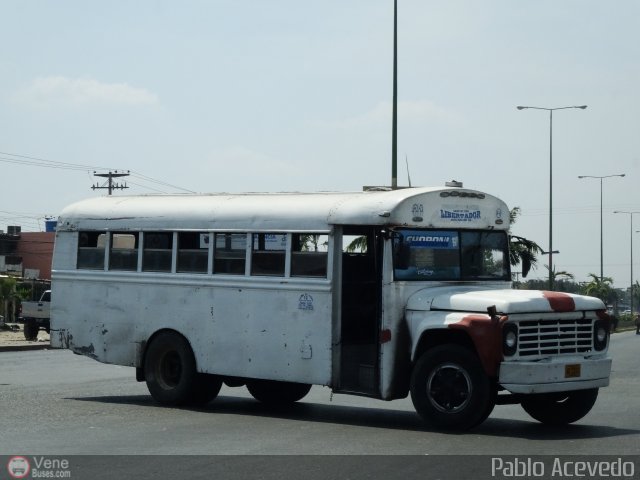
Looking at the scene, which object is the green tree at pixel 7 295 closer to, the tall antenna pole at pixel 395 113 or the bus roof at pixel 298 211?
the tall antenna pole at pixel 395 113

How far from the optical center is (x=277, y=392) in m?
16.2

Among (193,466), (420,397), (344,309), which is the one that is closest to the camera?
(193,466)

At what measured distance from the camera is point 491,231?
14.4 meters

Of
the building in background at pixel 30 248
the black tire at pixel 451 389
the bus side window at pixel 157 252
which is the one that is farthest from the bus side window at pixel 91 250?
the building in background at pixel 30 248

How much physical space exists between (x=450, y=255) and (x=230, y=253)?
9.72 ft

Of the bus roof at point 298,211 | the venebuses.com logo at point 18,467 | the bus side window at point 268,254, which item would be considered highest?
the bus roof at point 298,211

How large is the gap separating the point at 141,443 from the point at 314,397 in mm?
6357

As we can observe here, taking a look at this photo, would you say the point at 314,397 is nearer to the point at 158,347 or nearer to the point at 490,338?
the point at 158,347

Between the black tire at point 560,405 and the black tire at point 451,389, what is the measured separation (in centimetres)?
86

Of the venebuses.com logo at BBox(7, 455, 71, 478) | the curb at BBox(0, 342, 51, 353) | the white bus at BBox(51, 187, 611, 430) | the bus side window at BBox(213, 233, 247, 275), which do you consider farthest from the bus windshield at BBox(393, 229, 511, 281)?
the curb at BBox(0, 342, 51, 353)

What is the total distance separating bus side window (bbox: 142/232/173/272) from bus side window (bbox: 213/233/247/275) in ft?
2.90

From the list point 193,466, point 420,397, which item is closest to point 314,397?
point 420,397

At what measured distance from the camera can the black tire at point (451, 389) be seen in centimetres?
1224

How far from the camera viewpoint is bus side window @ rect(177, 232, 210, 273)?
1547 centimetres
